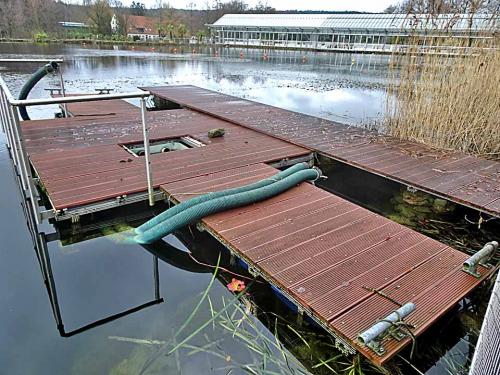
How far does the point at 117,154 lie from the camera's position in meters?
Result: 4.09

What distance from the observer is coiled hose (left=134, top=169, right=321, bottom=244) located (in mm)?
2777

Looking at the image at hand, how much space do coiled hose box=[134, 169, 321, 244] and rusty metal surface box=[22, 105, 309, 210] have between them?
55 cm

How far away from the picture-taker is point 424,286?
212 centimetres

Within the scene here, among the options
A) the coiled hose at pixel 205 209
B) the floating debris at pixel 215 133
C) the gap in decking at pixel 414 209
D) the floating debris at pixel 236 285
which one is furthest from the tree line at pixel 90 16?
the floating debris at pixel 236 285

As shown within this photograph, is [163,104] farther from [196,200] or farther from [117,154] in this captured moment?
[196,200]

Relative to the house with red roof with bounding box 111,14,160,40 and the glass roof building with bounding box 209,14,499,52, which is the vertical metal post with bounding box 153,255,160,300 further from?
the house with red roof with bounding box 111,14,160,40

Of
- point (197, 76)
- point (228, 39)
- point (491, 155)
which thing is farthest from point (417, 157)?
point (228, 39)

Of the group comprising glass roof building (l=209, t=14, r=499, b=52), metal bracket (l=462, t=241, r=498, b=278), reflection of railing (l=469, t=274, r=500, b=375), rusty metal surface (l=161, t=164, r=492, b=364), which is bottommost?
rusty metal surface (l=161, t=164, r=492, b=364)

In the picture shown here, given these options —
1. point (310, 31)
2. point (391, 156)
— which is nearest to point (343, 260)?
point (391, 156)

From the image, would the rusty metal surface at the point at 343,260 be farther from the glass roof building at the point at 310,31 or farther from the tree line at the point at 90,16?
the tree line at the point at 90,16

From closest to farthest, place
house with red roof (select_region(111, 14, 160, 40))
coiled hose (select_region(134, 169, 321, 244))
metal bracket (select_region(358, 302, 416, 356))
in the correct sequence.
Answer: metal bracket (select_region(358, 302, 416, 356))
coiled hose (select_region(134, 169, 321, 244))
house with red roof (select_region(111, 14, 160, 40))

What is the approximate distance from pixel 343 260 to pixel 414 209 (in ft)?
5.89

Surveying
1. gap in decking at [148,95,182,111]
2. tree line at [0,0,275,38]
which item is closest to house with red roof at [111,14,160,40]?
tree line at [0,0,275,38]

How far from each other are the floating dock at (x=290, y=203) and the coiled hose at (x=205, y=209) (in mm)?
68
